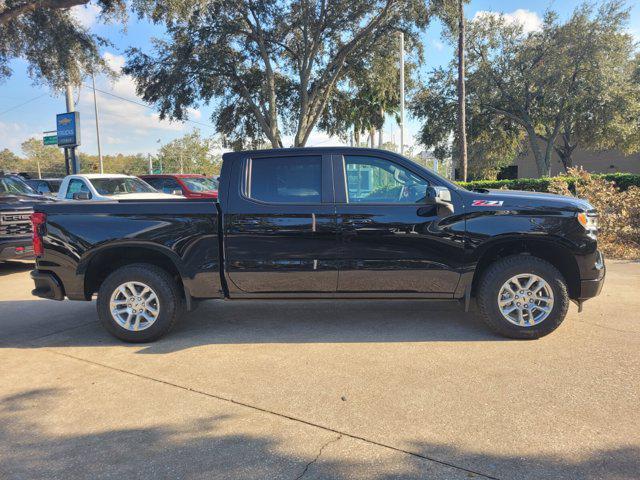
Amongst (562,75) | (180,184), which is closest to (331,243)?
(180,184)

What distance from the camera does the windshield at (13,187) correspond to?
32.1 ft

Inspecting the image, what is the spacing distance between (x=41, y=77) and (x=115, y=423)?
59.4 feet

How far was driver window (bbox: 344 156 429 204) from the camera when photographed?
15.3ft

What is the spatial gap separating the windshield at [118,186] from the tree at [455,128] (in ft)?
66.7

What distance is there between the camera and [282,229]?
4.66 m

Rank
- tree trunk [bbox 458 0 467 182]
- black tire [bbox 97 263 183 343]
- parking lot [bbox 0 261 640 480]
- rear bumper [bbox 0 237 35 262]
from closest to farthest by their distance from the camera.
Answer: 1. parking lot [bbox 0 261 640 480]
2. black tire [bbox 97 263 183 343]
3. rear bumper [bbox 0 237 35 262]
4. tree trunk [bbox 458 0 467 182]

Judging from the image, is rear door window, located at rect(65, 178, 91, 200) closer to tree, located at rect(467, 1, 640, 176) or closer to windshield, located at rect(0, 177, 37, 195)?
windshield, located at rect(0, 177, 37, 195)

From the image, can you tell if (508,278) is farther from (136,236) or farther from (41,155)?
(41,155)

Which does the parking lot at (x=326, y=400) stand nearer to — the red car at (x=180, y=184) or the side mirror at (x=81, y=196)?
the side mirror at (x=81, y=196)

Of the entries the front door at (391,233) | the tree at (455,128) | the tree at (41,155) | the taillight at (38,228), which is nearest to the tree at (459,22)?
the tree at (455,128)

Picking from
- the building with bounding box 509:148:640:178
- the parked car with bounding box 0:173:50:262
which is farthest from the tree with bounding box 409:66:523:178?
the parked car with bounding box 0:173:50:262

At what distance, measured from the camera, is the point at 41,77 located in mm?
17406

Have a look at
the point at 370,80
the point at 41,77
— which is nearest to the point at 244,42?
the point at 370,80

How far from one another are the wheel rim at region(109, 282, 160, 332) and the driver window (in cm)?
225
